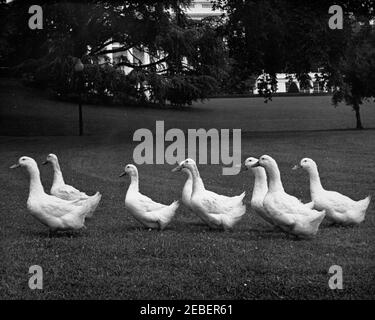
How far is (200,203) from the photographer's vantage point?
5312 mm

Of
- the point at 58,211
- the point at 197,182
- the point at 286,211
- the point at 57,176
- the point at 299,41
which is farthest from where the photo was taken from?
the point at 57,176

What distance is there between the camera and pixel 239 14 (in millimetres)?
4703

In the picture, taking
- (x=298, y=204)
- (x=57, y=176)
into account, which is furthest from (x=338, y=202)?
(x=57, y=176)

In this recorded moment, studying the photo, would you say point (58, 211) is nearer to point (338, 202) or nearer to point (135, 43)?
point (135, 43)

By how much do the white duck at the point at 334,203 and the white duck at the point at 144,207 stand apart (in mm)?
891

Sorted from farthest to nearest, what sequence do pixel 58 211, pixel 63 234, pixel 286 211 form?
pixel 63 234 < pixel 58 211 < pixel 286 211

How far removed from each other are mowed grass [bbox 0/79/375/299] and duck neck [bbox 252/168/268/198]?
0.49ft

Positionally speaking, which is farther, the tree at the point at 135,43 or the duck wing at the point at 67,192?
the duck wing at the point at 67,192

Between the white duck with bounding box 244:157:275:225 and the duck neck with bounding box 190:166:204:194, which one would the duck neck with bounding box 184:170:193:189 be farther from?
the white duck with bounding box 244:157:275:225

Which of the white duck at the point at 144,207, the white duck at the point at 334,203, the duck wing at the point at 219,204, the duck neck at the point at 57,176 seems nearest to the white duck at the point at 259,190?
the duck wing at the point at 219,204

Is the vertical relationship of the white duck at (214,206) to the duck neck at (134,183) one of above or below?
below

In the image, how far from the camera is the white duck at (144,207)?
530 cm

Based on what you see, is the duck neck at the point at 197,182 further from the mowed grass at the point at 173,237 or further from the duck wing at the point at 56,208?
the duck wing at the point at 56,208

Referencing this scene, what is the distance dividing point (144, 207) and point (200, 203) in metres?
0.36
